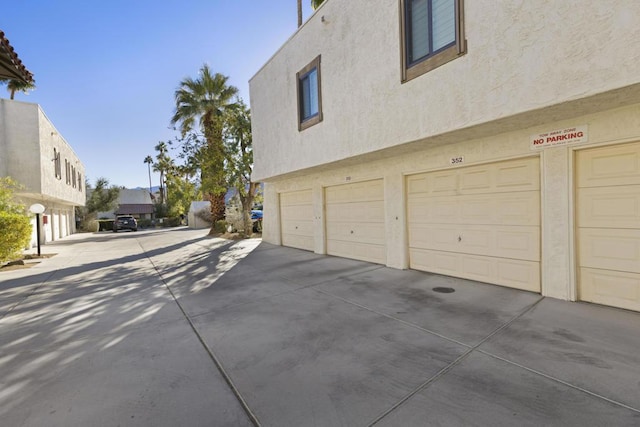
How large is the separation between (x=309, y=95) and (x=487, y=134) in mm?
5390

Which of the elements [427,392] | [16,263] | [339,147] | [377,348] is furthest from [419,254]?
[16,263]

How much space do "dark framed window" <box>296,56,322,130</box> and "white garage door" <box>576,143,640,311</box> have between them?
235 inches

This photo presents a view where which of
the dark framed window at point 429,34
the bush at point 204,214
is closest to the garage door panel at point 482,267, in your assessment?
the dark framed window at point 429,34

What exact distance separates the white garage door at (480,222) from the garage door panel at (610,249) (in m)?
0.64

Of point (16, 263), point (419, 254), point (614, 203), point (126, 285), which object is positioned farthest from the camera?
point (16, 263)

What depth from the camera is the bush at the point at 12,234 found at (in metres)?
8.91

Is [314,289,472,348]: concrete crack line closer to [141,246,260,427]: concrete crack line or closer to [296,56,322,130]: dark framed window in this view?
[141,246,260,427]: concrete crack line

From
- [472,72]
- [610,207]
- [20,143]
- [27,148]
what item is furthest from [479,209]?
[20,143]

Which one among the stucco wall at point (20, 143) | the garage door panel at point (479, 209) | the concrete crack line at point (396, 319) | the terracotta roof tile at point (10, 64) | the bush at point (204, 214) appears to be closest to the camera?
the concrete crack line at point (396, 319)

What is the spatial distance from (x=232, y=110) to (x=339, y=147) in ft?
37.7

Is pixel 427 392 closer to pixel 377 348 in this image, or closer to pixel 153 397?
pixel 377 348

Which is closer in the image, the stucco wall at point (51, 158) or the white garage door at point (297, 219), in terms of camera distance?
the white garage door at point (297, 219)

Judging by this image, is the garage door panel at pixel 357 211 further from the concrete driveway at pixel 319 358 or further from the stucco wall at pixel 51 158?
the stucco wall at pixel 51 158

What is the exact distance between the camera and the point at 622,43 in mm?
3379
